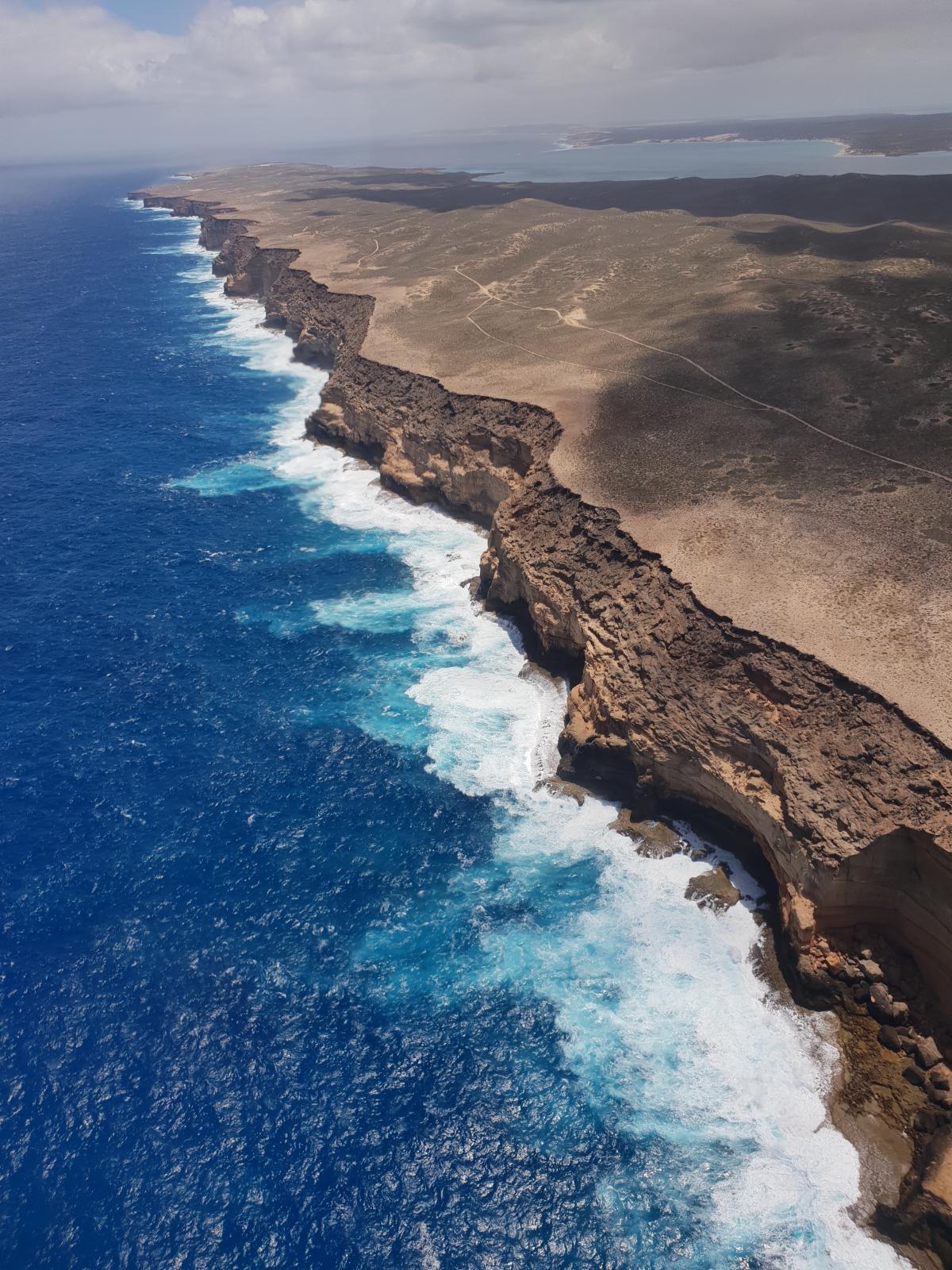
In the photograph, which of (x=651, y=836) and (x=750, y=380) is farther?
(x=750, y=380)

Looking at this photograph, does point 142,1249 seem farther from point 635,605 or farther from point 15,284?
point 15,284

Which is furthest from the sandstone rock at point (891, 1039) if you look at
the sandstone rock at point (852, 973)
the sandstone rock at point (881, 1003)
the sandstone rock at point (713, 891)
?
the sandstone rock at point (713, 891)

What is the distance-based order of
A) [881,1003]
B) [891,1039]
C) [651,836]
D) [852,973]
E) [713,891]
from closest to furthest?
[891,1039], [881,1003], [852,973], [713,891], [651,836]

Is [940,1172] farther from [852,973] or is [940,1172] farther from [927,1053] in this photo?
[852,973]

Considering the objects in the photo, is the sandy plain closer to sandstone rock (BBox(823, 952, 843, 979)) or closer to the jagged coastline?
the jagged coastline

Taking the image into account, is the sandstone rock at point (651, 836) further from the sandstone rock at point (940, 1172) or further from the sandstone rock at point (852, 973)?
the sandstone rock at point (940, 1172)

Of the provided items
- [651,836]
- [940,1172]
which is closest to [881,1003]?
[940,1172]

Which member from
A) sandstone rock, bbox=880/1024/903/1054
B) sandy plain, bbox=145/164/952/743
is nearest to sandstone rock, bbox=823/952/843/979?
sandstone rock, bbox=880/1024/903/1054
